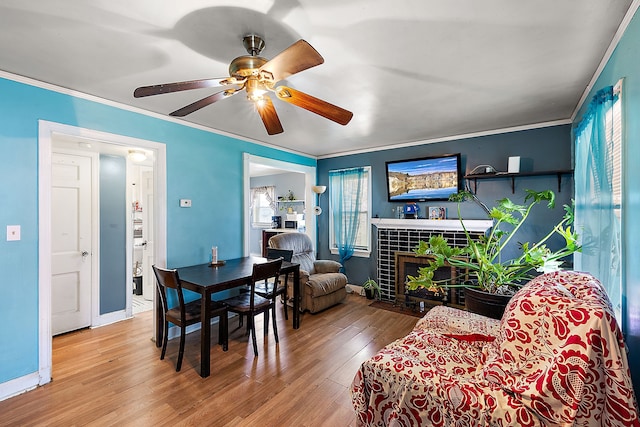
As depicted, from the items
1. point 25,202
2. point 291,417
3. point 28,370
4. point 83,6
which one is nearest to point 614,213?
point 291,417

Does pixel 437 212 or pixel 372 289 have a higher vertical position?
pixel 437 212

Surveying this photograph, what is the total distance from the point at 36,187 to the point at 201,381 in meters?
2.05

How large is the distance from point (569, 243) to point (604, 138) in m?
0.91

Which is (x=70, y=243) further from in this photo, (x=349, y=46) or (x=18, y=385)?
(x=349, y=46)

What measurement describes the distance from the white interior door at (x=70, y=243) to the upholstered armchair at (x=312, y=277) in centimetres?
225

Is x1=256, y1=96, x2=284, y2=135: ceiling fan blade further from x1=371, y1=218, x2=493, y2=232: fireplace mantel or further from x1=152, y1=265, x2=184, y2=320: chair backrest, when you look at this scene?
x1=371, y1=218, x2=493, y2=232: fireplace mantel

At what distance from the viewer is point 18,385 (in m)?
2.22

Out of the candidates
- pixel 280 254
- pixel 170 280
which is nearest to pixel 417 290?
pixel 280 254

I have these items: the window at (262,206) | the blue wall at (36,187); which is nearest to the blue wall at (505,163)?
the blue wall at (36,187)

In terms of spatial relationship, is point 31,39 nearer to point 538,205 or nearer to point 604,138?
point 604,138

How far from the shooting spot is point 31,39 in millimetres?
A: 1788

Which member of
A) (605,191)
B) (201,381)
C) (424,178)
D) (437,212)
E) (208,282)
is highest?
(424,178)

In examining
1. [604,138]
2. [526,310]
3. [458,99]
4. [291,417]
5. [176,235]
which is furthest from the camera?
[176,235]

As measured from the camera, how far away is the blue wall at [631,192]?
56.3 inches
